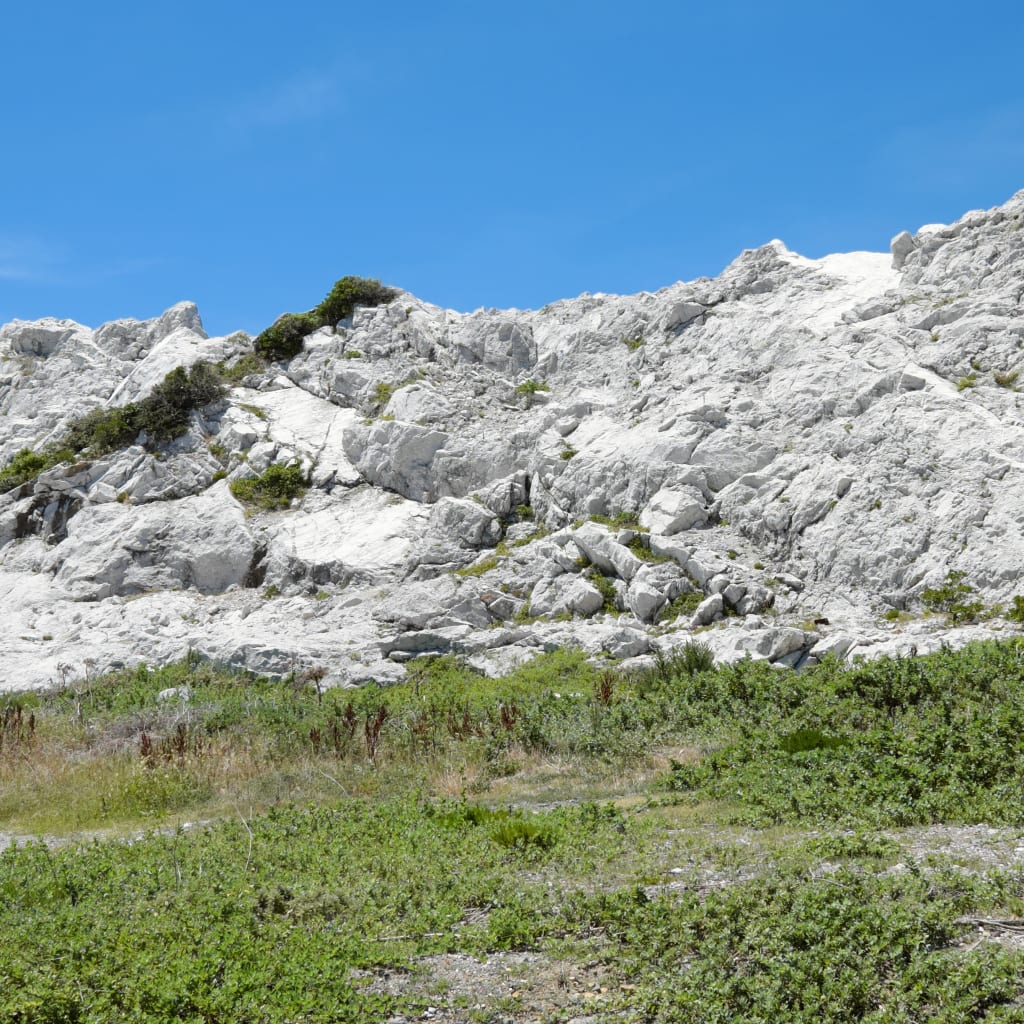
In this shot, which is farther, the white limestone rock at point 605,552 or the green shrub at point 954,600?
the white limestone rock at point 605,552

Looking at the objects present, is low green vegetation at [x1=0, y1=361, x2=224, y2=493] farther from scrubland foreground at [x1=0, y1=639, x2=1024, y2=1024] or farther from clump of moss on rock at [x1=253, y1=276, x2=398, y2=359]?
scrubland foreground at [x1=0, y1=639, x2=1024, y2=1024]

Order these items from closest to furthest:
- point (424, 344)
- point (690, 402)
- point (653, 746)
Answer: point (653, 746), point (690, 402), point (424, 344)

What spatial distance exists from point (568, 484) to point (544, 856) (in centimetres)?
2172

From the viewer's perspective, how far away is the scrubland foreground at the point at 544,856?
5961 millimetres

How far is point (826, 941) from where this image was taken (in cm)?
611

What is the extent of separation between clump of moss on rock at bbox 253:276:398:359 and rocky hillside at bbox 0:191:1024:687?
102cm

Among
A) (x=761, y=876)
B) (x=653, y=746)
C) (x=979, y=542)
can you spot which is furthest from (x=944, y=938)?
(x=979, y=542)

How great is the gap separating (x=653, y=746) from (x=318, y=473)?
23.5 m

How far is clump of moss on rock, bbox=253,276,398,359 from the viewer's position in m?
43.4

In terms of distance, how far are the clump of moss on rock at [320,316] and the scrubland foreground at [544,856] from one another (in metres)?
28.3

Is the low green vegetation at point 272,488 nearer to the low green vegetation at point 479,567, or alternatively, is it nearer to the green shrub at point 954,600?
the low green vegetation at point 479,567

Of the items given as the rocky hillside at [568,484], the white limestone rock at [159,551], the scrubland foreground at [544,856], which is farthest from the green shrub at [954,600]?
the white limestone rock at [159,551]

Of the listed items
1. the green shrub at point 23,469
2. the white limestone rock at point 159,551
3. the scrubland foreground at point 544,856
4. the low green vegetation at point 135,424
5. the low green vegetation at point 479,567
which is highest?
the low green vegetation at point 135,424

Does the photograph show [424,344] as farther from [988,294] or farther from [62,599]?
[988,294]
